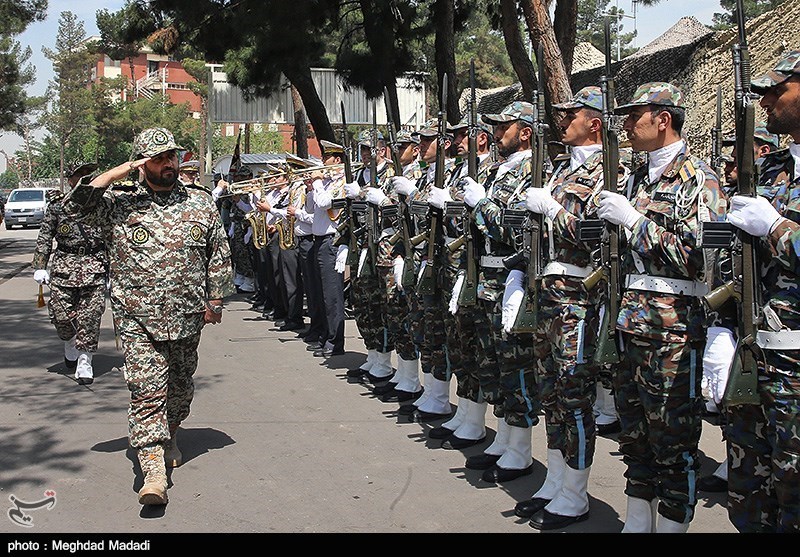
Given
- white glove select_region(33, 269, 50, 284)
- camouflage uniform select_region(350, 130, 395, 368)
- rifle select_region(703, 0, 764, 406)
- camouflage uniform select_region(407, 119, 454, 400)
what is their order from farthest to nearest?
white glove select_region(33, 269, 50, 284)
camouflage uniform select_region(350, 130, 395, 368)
camouflage uniform select_region(407, 119, 454, 400)
rifle select_region(703, 0, 764, 406)

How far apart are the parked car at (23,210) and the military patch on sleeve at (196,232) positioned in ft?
124

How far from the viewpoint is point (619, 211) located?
4461 mm

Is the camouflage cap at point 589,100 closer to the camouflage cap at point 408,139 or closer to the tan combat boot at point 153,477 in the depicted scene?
the tan combat boot at point 153,477

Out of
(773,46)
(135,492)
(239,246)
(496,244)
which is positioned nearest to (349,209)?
(496,244)

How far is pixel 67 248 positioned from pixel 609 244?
20.7 feet

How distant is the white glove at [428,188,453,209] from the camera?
6.73m

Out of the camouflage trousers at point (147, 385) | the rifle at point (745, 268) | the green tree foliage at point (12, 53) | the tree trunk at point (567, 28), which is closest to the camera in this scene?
the rifle at point (745, 268)

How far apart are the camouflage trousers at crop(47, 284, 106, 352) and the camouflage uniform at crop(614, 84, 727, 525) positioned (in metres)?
6.26

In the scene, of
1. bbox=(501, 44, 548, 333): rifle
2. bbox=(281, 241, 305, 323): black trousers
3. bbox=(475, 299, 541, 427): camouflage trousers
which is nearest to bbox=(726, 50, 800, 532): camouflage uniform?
bbox=(501, 44, 548, 333): rifle

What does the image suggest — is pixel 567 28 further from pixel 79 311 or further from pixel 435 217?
pixel 79 311

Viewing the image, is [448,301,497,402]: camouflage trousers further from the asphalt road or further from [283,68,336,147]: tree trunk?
[283,68,336,147]: tree trunk

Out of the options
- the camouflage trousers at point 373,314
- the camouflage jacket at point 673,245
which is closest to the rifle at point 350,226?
the camouflage trousers at point 373,314

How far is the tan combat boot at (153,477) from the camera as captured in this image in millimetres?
5465

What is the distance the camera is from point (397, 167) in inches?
317
